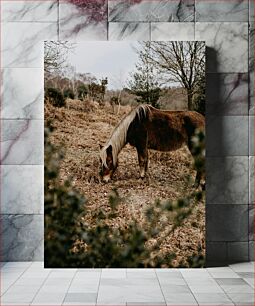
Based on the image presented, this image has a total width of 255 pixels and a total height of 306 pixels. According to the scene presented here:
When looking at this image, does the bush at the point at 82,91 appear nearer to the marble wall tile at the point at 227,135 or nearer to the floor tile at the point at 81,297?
the marble wall tile at the point at 227,135

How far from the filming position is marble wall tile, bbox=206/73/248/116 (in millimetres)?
6215

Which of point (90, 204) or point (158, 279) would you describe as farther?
point (90, 204)

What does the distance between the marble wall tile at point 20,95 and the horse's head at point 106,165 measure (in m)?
0.64

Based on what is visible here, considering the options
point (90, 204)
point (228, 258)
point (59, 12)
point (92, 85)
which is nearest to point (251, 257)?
point (228, 258)

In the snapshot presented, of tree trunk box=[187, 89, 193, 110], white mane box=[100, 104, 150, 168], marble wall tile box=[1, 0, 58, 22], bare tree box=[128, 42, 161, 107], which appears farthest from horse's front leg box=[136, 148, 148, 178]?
marble wall tile box=[1, 0, 58, 22]

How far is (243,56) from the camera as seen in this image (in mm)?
6238

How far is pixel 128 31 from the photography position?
6.21 meters

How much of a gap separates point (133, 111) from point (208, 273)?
1516mm

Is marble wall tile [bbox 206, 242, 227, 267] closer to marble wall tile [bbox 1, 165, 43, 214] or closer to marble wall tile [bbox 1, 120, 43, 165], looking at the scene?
marble wall tile [bbox 1, 165, 43, 214]

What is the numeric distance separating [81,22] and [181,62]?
0.96 meters

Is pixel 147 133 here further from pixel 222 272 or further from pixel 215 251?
pixel 222 272

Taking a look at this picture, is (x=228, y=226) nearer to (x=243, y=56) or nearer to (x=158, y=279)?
(x=158, y=279)

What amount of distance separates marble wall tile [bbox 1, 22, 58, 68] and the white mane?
887 mm

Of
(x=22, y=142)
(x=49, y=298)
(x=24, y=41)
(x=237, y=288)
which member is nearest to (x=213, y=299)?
(x=237, y=288)
